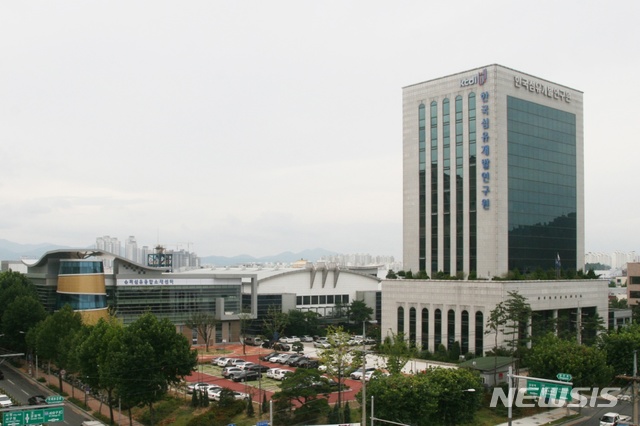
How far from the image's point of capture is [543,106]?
87.9 meters

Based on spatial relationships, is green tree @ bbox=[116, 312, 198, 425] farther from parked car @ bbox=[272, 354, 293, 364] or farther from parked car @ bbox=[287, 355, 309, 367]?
parked car @ bbox=[272, 354, 293, 364]

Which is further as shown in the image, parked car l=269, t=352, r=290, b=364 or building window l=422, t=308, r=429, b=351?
building window l=422, t=308, r=429, b=351

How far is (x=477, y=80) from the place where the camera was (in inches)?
3199

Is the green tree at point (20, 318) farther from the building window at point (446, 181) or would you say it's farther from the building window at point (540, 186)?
the building window at point (540, 186)

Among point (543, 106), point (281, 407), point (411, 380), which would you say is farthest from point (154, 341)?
point (543, 106)

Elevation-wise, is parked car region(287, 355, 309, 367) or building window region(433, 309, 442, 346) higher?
building window region(433, 309, 442, 346)

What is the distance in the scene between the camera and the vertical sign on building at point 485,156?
7981 centimetres

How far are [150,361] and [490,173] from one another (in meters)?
49.4

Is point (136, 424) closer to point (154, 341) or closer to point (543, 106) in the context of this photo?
point (154, 341)

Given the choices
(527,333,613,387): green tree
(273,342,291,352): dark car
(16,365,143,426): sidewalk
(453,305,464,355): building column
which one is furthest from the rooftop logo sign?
(16,365,143,426): sidewalk

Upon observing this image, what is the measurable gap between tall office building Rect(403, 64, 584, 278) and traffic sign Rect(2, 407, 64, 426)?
183 ft

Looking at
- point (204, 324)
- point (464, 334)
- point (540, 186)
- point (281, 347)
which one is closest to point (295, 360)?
point (281, 347)

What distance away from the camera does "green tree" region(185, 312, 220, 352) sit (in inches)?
3652

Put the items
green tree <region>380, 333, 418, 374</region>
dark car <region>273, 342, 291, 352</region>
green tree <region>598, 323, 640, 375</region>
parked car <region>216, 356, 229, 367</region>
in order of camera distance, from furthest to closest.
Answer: dark car <region>273, 342, 291, 352</region> < parked car <region>216, 356, 229, 367</region> < green tree <region>598, 323, 640, 375</region> < green tree <region>380, 333, 418, 374</region>
